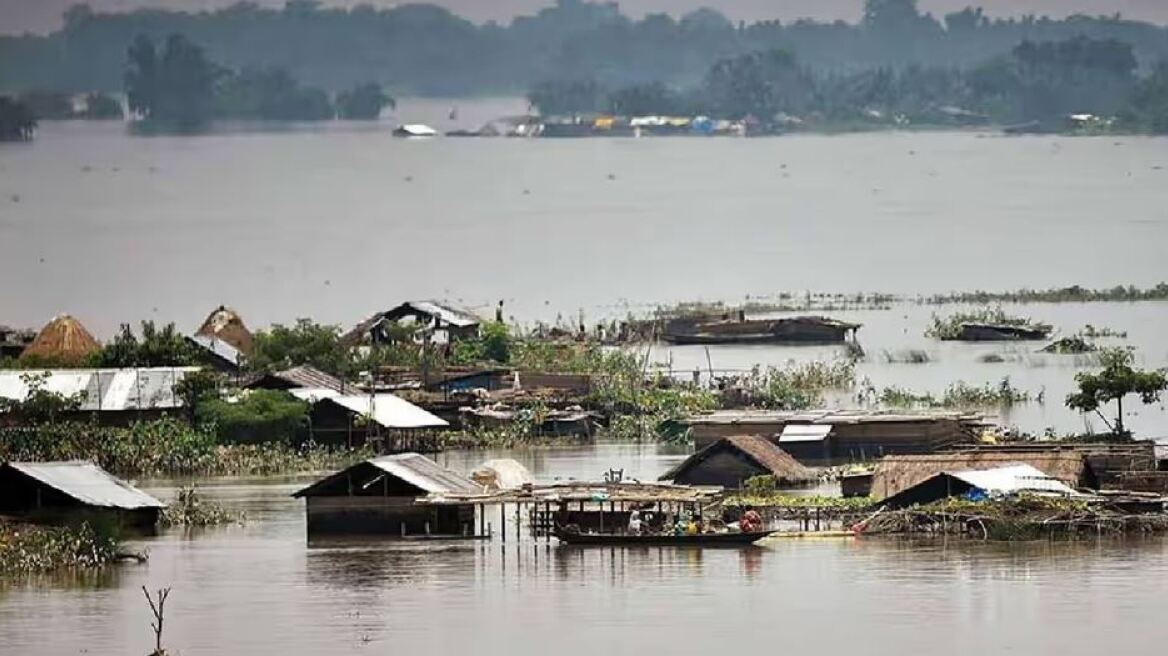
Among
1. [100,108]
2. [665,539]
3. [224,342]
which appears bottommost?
[665,539]

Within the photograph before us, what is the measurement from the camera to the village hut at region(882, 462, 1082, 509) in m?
16.8

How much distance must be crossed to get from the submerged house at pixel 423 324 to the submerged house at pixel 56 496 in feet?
29.7

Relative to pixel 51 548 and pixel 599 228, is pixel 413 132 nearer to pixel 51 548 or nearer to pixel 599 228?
pixel 599 228

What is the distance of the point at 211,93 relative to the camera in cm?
8631

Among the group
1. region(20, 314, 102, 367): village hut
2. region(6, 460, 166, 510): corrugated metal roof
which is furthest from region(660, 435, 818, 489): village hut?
region(20, 314, 102, 367): village hut

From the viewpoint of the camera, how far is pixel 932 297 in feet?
120

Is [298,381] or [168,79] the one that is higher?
[168,79]

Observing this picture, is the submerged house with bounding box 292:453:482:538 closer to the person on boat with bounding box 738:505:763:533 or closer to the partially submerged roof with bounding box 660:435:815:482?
the person on boat with bounding box 738:505:763:533

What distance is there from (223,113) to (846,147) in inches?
723

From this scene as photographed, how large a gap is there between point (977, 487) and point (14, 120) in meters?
57.9

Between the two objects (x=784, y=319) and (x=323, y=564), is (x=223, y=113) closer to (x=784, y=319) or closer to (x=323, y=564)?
(x=784, y=319)

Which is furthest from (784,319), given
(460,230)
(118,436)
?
(460,230)

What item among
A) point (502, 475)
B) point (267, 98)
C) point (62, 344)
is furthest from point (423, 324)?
point (267, 98)

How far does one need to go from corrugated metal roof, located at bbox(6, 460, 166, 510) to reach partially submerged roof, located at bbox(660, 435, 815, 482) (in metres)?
3.34
